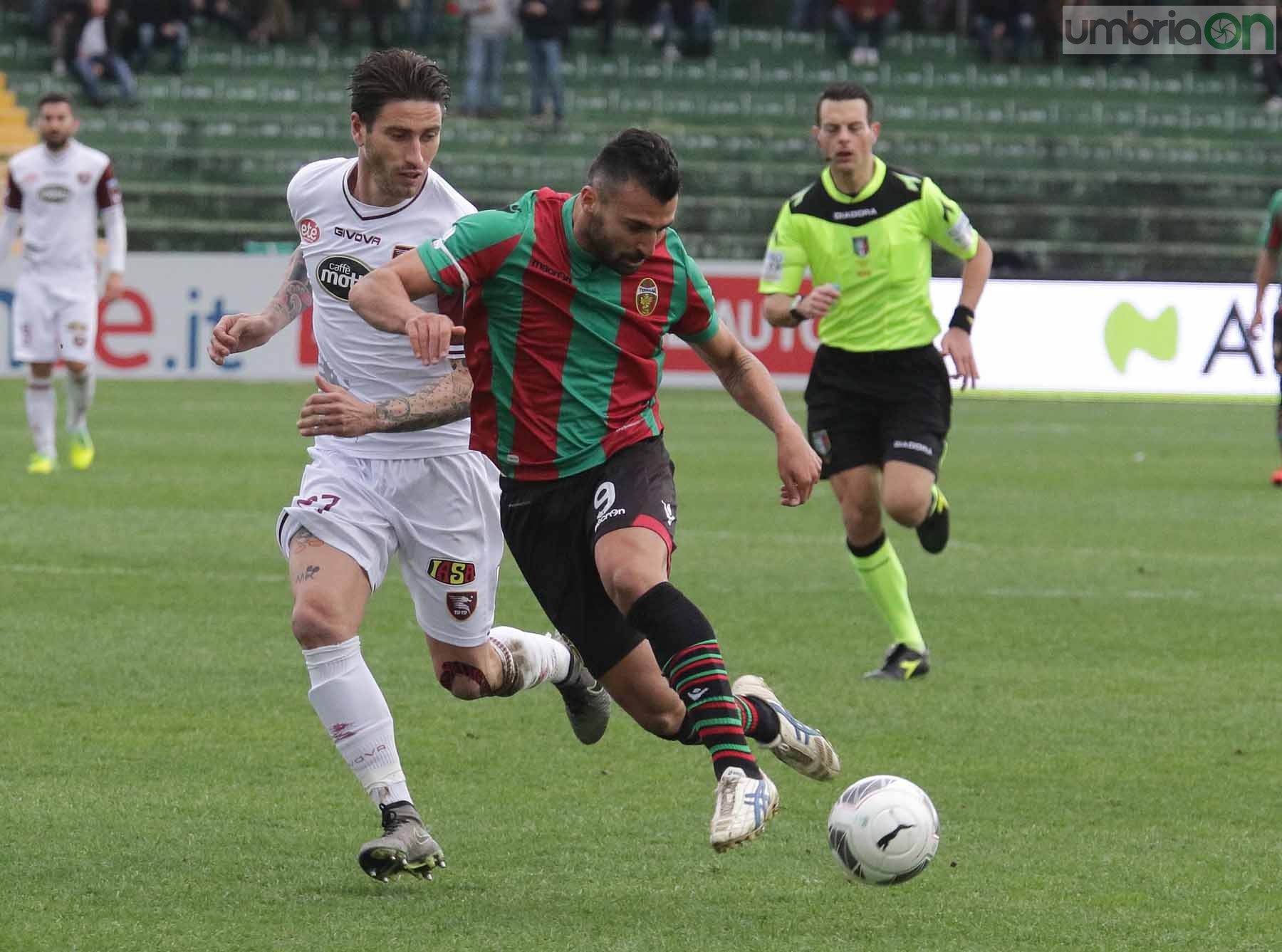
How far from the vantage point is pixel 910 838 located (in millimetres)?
4953

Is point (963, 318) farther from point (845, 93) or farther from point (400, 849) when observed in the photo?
point (400, 849)

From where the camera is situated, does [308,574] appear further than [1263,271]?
No

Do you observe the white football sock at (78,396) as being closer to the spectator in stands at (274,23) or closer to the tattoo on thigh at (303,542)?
the tattoo on thigh at (303,542)

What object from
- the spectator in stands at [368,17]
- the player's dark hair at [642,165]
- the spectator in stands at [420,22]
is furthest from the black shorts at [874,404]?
the spectator in stands at [420,22]

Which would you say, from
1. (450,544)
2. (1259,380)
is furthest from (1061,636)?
(1259,380)

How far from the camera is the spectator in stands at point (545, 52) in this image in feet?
86.8

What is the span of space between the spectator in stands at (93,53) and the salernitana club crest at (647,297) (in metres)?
23.5

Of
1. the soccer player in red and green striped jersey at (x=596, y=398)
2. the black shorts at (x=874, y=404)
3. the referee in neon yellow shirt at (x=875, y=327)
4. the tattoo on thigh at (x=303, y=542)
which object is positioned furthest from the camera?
the black shorts at (x=874, y=404)

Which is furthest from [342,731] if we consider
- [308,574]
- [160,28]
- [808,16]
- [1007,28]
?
[1007,28]

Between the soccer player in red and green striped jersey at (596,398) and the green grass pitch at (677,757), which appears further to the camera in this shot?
the soccer player in red and green striped jersey at (596,398)

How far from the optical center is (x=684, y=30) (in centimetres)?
3073

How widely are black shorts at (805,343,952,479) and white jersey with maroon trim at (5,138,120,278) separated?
737 cm

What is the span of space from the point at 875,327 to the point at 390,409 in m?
3.91

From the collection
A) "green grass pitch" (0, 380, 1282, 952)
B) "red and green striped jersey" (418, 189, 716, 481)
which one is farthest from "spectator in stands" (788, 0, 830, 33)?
"red and green striped jersey" (418, 189, 716, 481)
